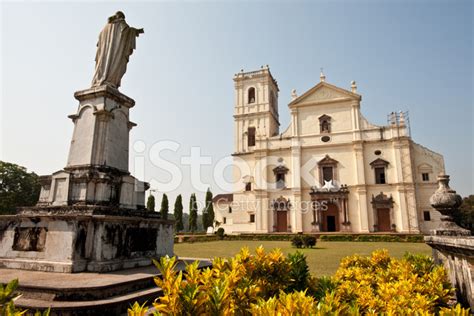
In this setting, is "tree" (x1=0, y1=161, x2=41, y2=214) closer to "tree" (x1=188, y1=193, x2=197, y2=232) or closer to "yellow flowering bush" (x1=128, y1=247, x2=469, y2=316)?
"tree" (x1=188, y1=193, x2=197, y2=232)

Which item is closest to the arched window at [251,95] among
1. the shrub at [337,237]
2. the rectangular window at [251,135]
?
the rectangular window at [251,135]

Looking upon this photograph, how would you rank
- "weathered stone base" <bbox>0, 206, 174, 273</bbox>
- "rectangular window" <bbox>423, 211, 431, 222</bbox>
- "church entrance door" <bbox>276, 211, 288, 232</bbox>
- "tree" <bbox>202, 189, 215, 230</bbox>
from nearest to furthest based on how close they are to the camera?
1. "weathered stone base" <bbox>0, 206, 174, 273</bbox>
2. "rectangular window" <bbox>423, 211, 431, 222</bbox>
3. "church entrance door" <bbox>276, 211, 288, 232</bbox>
4. "tree" <bbox>202, 189, 215, 230</bbox>

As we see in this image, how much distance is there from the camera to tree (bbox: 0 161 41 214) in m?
27.7

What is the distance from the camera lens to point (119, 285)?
389cm

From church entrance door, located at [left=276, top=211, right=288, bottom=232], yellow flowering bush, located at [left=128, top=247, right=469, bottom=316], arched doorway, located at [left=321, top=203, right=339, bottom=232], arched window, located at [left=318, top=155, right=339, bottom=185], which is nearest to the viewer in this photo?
yellow flowering bush, located at [left=128, top=247, right=469, bottom=316]

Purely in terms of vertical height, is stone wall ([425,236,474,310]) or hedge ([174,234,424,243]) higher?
stone wall ([425,236,474,310])

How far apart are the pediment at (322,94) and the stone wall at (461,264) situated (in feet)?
91.1

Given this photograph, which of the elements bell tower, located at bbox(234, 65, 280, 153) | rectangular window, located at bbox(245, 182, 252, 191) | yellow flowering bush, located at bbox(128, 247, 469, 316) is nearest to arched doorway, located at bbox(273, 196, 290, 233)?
rectangular window, located at bbox(245, 182, 252, 191)

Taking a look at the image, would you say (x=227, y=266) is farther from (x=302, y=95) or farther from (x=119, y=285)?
(x=302, y=95)

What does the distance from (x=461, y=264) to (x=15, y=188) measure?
35.8m

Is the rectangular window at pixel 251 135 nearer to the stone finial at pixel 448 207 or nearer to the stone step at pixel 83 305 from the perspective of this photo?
the stone finial at pixel 448 207

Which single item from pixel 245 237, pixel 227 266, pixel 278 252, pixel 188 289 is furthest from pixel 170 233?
pixel 245 237

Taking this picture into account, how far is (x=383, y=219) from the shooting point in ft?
88.5

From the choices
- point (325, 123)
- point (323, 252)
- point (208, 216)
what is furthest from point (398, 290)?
point (208, 216)
